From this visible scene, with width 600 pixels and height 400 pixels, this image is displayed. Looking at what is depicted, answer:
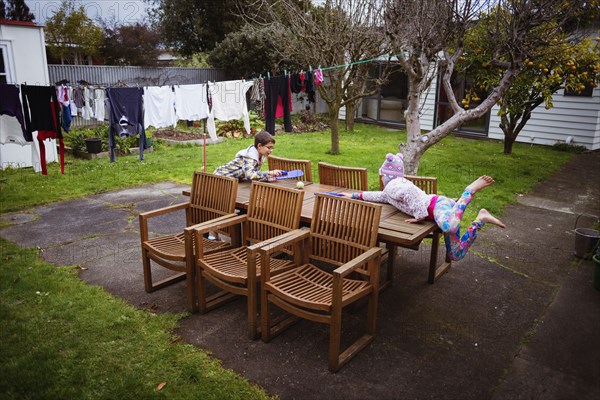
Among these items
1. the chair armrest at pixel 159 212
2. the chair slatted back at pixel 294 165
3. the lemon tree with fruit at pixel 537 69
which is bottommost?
the chair armrest at pixel 159 212

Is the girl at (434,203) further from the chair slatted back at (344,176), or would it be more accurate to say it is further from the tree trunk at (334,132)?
the tree trunk at (334,132)

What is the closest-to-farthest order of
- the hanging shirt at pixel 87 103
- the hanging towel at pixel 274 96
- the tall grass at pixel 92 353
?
the tall grass at pixel 92 353
the hanging towel at pixel 274 96
the hanging shirt at pixel 87 103

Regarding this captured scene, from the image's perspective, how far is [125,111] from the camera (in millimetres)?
6953

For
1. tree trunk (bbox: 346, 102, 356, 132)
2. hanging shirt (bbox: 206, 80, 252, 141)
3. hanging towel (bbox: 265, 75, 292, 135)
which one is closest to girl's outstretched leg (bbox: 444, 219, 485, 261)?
hanging towel (bbox: 265, 75, 292, 135)

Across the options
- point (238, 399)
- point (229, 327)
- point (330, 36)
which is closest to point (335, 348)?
point (238, 399)

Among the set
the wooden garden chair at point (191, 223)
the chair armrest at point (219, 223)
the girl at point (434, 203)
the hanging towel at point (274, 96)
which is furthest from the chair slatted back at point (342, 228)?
the hanging towel at point (274, 96)

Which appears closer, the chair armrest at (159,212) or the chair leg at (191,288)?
the chair leg at (191,288)

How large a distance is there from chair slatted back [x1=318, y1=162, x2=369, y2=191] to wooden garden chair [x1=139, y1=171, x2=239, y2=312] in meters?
1.24

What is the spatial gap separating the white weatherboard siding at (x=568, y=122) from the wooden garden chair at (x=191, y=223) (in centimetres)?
1084

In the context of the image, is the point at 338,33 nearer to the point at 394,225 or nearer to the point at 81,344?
the point at 394,225

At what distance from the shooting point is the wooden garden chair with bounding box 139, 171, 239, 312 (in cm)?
392

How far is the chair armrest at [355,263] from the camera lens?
2.96 m

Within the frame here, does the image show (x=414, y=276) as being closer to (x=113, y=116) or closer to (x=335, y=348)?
(x=335, y=348)

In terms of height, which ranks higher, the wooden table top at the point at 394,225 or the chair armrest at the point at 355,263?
the wooden table top at the point at 394,225
